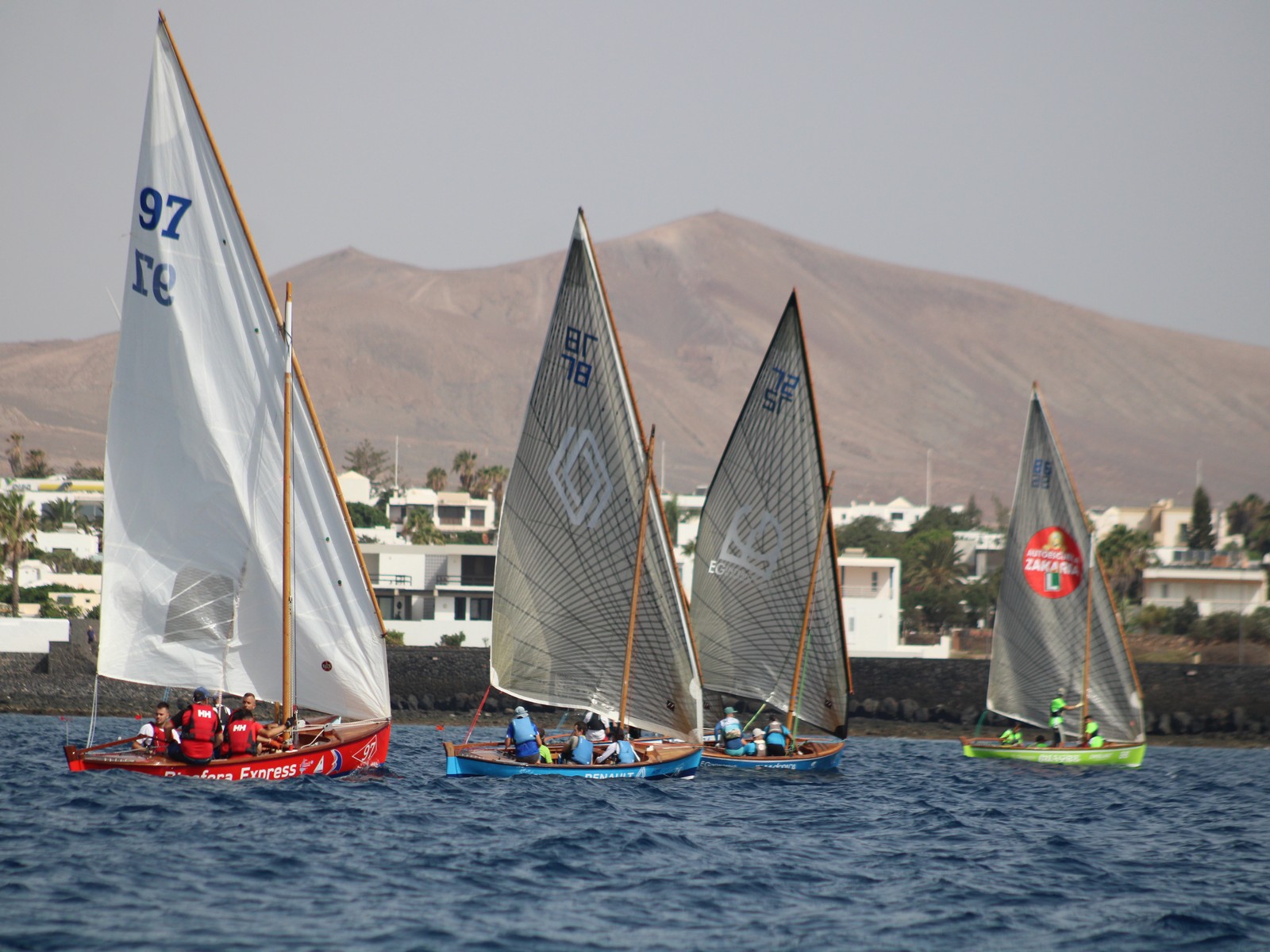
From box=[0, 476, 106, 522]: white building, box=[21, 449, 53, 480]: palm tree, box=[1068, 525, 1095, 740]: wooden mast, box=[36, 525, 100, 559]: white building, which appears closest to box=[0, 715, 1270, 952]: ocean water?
box=[1068, 525, 1095, 740]: wooden mast

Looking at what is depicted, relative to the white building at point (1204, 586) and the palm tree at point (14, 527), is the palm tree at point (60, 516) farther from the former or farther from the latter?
the white building at point (1204, 586)

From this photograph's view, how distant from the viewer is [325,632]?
3069cm

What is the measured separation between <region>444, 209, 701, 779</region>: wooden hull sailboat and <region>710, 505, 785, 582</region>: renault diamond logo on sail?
648 centimetres

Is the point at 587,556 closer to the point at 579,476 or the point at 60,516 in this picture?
the point at 579,476

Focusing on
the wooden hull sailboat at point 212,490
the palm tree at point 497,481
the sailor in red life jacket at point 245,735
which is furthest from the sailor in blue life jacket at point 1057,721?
the palm tree at point 497,481

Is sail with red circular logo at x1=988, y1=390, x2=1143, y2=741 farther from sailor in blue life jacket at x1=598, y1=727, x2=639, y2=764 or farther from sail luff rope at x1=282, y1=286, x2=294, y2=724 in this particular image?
sail luff rope at x1=282, y1=286, x2=294, y2=724

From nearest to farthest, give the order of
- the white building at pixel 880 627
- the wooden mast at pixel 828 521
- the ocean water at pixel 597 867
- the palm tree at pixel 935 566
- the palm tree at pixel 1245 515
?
the ocean water at pixel 597 867 → the wooden mast at pixel 828 521 → the white building at pixel 880 627 → the palm tree at pixel 935 566 → the palm tree at pixel 1245 515

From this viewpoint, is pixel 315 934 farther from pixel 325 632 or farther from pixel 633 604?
pixel 633 604

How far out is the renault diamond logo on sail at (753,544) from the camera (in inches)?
1624

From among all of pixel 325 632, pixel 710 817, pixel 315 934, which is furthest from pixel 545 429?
pixel 315 934

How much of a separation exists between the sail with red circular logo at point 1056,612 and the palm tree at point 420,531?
53909 mm

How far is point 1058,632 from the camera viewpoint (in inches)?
1973

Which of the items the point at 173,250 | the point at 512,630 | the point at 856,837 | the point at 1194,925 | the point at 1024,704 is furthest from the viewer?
the point at 1024,704

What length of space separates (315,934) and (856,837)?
12.9 meters
